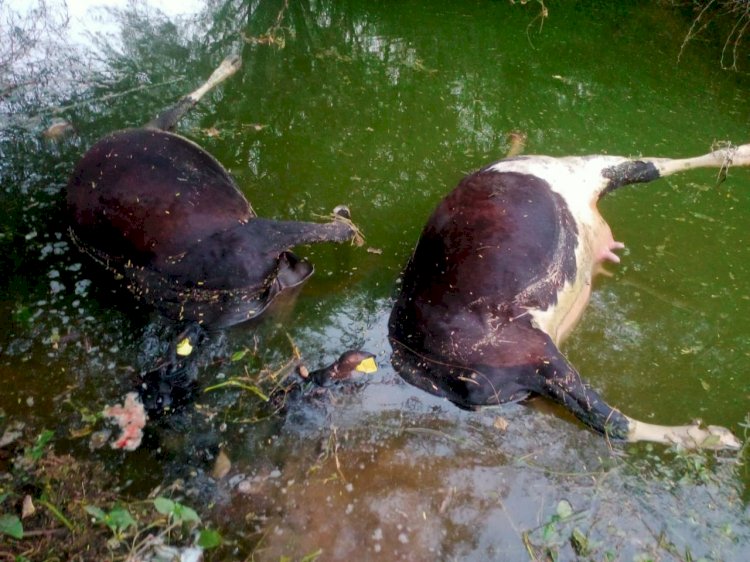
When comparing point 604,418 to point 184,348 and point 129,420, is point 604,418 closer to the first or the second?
point 184,348

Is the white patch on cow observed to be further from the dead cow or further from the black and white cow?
the dead cow

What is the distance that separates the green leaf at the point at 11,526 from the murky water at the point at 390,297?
569mm

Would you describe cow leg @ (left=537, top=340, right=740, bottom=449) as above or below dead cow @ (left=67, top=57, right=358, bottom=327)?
below

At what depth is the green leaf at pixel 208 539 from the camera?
88.3 inches

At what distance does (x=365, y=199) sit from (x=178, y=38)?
3.20m

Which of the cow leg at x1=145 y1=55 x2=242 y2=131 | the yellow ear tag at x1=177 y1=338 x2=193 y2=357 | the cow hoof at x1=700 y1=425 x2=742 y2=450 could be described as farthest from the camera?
the cow leg at x1=145 y1=55 x2=242 y2=131

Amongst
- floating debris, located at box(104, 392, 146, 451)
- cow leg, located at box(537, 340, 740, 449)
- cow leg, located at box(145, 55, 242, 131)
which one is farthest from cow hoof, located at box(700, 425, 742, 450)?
cow leg, located at box(145, 55, 242, 131)

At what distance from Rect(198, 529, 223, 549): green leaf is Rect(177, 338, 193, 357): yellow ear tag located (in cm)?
108

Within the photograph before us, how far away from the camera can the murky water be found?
2584 millimetres

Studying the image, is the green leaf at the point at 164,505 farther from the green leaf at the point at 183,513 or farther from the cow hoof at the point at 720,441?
the cow hoof at the point at 720,441

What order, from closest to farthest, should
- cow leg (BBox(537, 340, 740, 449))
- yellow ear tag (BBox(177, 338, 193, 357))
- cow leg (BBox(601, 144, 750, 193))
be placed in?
cow leg (BBox(537, 340, 740, 449))
yellow ear tag (BBox(177, 338, 193, 357))
cow leg (BBox(601, 144, 750, 193))

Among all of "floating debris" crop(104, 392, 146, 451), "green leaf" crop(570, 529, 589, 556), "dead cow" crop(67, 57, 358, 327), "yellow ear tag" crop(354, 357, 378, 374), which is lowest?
"green leaf" crop(570, 529, 589, 556)

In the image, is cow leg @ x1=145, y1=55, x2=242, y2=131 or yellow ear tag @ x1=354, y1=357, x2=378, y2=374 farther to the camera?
cow leg @ x1=145, y1=55, x2=242, y2=131

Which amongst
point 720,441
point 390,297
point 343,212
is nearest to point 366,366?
point 390,297
